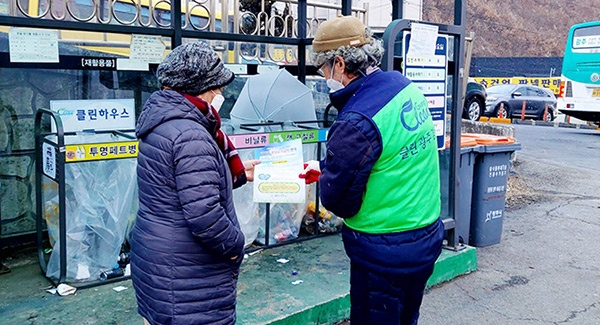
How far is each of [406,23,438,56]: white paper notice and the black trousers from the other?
2.32m

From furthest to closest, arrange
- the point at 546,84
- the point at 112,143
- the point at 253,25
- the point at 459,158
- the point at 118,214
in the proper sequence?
the point at 546,84
the point at 253,25
the point at 459,158
the point at 118,214
the point at 112,143

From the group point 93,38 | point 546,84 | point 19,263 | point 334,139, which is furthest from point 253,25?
point 546,84

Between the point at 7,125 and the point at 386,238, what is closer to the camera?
the point at 386,238

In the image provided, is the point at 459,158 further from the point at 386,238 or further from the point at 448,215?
the point at 386,238

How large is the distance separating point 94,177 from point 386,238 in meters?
2.52

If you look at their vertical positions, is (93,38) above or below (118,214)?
above

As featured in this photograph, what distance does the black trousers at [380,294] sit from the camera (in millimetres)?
2619

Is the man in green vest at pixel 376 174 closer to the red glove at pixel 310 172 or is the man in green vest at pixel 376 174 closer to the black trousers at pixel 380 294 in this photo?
the black trousers at pixel 380 294

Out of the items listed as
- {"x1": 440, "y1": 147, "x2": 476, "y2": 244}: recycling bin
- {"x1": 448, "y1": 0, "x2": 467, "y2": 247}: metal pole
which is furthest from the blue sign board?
{"x1": 440, "y1": 147, "x2": 476, "y2": 244}: recycling bin

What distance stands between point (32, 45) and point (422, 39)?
2.97m

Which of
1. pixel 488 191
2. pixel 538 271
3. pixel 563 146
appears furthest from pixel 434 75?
pixel 563 146

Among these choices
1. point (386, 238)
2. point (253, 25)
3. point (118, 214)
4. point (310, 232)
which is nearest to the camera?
point (386, 238)

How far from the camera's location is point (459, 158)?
5188 mm

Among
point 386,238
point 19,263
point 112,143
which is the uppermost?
point 112,143
